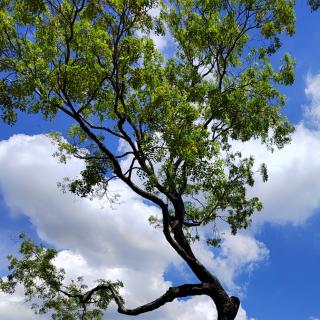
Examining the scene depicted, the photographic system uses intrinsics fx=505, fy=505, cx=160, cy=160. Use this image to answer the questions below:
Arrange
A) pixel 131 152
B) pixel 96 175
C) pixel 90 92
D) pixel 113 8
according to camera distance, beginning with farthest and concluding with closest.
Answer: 1. pixel 96 175
2. pixel 131 152
3. pixel 90 92
4. pixel 113 8

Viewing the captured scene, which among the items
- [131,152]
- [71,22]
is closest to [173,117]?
[131,152]

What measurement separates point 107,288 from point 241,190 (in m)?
6.54

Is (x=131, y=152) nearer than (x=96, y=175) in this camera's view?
Yes

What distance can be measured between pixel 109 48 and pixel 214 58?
537 centimetres

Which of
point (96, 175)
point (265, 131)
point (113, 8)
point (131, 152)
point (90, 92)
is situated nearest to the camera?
point (113, 8)

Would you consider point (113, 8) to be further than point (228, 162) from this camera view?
No

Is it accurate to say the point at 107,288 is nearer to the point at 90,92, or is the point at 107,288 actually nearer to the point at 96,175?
the point at 96,175

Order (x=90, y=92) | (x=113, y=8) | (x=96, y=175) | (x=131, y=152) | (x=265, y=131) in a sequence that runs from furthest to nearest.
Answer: (x=265, y=131), (x=96, y=175), (x=131, y=152), (x=90, y=92), (x=113, y=8)

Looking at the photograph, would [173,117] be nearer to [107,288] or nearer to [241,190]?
[241,190]

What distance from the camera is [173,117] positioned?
16.7 m

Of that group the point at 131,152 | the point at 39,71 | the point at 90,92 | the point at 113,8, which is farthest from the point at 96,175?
the point at 113,8

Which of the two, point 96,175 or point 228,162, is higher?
point 228,162

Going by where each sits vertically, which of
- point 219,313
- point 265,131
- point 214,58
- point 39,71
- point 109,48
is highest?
point 214,58

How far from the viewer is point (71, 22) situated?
15156 millimetres
